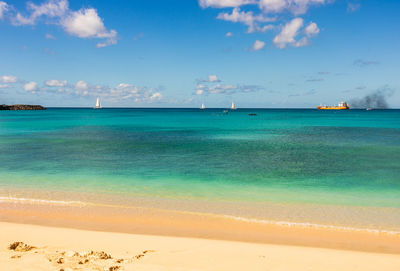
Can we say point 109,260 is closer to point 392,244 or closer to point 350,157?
point 392,244

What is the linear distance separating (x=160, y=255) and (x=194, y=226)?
2.53 meters

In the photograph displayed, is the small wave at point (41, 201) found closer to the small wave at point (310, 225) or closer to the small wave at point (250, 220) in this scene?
the small wave at point (250, 220)

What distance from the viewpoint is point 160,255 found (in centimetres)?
743

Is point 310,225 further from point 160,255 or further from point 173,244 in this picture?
point 160,255

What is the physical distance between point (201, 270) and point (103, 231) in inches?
154

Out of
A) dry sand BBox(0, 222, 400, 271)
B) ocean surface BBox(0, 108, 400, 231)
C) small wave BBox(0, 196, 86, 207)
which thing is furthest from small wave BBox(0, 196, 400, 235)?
dry sand BBox(0, 222, 400, 271)

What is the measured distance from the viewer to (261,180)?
53.9ft

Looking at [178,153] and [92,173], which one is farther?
[178,153]

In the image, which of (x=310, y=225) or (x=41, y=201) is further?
(x=41, y=201)

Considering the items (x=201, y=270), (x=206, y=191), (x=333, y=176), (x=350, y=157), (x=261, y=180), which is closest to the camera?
(x=201, y=270)

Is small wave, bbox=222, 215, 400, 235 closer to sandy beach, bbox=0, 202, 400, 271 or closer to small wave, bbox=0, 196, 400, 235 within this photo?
small wave, bbox=0, 196, 400, 235

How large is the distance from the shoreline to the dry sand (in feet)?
1.98

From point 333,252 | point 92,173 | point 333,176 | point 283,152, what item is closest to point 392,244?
point 333,252

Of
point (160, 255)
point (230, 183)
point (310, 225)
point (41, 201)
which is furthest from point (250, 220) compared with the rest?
point (41, 201)
